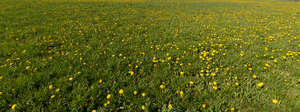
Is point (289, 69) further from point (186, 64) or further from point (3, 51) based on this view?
point (3, 51)

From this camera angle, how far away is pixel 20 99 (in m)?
2.04

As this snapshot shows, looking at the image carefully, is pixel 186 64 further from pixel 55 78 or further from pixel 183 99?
pixel 55 78

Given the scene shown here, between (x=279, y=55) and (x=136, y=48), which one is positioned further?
(x=136, y=48)

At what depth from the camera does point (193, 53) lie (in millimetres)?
3902

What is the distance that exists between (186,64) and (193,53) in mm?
803

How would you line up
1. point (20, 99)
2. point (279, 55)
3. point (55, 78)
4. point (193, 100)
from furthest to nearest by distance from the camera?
point (279, 55) < point (55, 78) < point (193, 100) < point (20, 99)

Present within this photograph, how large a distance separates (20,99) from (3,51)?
8.65 ft

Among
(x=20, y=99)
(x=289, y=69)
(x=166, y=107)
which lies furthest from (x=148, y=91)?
(x=289, y=69)

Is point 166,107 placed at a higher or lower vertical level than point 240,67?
lower

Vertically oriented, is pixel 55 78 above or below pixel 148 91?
above

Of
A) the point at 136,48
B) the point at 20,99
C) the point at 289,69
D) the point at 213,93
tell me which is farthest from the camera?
the point at 136,48

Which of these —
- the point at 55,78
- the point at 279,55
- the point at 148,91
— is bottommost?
the point at 148,91

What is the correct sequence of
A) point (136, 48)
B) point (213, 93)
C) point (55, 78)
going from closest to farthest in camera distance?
point (213, 93) → point (55, 78) → point (136, 48)

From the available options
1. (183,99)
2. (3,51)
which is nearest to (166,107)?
(183,99)
